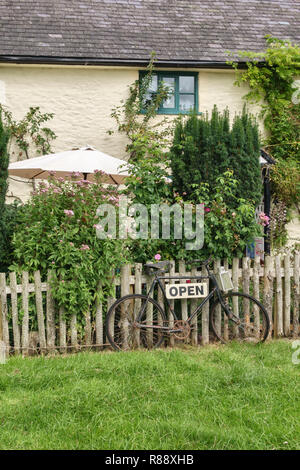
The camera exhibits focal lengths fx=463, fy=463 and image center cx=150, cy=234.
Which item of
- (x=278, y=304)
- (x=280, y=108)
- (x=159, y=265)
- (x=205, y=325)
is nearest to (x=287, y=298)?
(x=278, y=304)

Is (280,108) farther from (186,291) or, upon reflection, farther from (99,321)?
(99,321)

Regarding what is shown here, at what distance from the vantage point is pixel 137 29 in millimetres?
11211

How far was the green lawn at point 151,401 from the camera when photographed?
3.17 m

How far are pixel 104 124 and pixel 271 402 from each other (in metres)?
8.14

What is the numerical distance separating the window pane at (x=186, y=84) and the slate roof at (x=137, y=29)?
0.61 meters

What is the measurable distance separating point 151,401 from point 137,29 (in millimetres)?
9803

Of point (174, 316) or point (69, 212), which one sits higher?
point (69, 212)

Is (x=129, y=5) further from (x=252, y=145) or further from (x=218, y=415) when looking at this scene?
(x=218, y=415)

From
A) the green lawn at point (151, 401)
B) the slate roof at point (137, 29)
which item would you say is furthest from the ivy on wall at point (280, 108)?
the green lawn at point (151, 401)

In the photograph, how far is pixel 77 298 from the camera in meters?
5.09

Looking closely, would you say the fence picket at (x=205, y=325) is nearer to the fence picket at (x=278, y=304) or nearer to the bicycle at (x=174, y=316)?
the bicycle at (x=174, y=316)

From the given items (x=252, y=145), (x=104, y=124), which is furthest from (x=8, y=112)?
(x=252, y=145)

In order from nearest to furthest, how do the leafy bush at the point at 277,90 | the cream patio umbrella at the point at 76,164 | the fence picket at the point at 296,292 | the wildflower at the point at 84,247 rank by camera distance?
the wildflower at the point at 84,247 → the fence picket at the point at 296,292 → the cream patio umbrella at the point at 76,164 → the leafy bush at the point at 277,90
